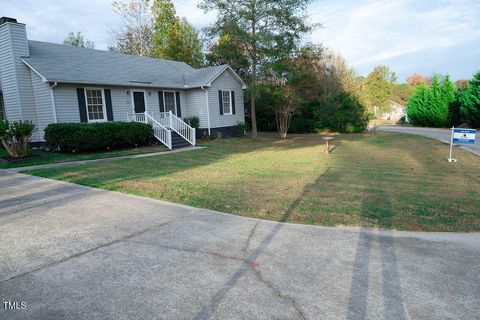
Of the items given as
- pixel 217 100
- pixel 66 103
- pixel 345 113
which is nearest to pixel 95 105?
pixel 66 103

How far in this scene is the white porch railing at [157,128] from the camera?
1526 centimetres

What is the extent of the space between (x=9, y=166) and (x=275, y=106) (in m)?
17.1

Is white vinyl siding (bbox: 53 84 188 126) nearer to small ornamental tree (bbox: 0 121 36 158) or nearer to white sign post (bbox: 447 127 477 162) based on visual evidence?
small ornamental tree (bbox: 0 121 36 158)

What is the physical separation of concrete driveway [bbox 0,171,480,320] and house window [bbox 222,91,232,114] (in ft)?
55.0

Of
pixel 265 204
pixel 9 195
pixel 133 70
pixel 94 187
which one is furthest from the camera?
pixel 133 70

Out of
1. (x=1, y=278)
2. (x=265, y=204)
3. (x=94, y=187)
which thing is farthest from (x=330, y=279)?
(x=94, y=187)

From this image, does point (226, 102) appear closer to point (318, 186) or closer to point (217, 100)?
point (217, 100)

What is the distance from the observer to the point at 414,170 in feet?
30.0

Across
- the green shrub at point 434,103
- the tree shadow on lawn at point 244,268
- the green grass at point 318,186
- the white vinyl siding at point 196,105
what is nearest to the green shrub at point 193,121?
the white vinyl siding at point 196,105

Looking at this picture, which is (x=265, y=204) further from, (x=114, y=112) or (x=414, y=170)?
(x=114, y=112)

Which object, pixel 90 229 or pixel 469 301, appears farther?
pixel 90 229

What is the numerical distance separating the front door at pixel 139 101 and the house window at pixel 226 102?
5583mm

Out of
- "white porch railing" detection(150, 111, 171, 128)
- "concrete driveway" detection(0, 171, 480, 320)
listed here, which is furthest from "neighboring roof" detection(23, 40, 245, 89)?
"concrete driveway" detection(0, 171, 480, 320)

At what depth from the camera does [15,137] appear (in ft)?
36.6
